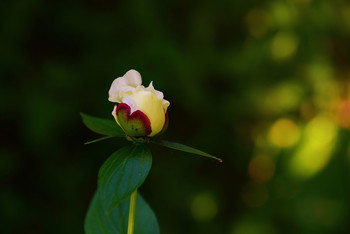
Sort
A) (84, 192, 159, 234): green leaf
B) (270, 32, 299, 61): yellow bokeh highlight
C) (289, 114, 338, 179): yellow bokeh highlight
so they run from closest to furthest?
(84, 192, 159, 234): green leaf → (289, 114, 338, 179): yellow bokeh highlight → (270, 32, 299, 61): yellow bokeh highlight

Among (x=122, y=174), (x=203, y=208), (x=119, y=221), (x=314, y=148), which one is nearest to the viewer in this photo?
(x=122, y=174)

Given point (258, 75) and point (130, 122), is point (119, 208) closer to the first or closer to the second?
point (130, 122)

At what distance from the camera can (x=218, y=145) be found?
1395 mm

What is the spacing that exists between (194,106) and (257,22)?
1.06 feet

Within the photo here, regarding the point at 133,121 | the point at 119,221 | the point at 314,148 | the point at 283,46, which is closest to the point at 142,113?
the point at 133,121

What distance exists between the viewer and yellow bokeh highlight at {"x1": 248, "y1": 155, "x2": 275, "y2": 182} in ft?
4.36

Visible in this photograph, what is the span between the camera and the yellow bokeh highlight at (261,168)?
4.36 feet

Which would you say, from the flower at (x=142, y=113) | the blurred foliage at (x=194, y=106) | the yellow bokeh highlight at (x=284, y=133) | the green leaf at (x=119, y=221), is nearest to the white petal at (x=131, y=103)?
the flower at (x=142, y=113)

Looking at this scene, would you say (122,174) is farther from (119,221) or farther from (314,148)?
(314,148)

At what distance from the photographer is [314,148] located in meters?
1.22

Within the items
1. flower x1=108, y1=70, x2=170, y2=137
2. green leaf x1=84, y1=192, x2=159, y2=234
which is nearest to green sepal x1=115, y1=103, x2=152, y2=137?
flower x1=108, y1=70, x2=170, y2=137

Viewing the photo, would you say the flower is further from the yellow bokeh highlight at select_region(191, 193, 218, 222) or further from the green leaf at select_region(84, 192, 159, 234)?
the yellow bokeh highlight at select_region(191, 193, 218, 222)

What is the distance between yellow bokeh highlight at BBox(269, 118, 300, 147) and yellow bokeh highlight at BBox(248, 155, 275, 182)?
0.06m

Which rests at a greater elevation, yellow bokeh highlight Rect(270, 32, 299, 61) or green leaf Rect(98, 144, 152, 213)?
yellow bokeh highlight Rect(270, 32, 299, 61)
